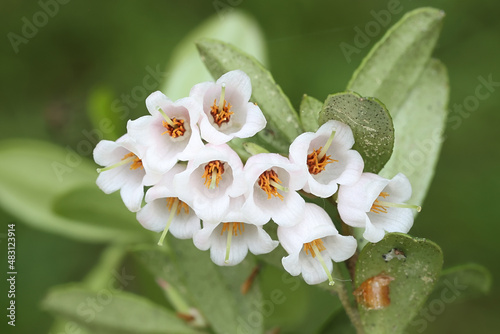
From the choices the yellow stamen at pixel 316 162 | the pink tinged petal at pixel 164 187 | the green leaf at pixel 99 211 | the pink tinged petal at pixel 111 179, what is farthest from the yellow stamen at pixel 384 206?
the green leaf at pixel 99 211

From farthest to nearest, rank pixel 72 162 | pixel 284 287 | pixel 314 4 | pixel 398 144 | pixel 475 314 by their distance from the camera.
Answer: pixel 314 4 < pixel 475 314 < pixel 72 162 < pixel 284 287 < pixel 398 144

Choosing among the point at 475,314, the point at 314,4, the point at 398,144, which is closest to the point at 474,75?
the point at 314,4

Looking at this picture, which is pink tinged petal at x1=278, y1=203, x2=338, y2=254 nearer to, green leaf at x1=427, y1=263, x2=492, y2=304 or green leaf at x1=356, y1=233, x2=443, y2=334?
green leaf at x1=356, y1=233, x2=443, y2=334

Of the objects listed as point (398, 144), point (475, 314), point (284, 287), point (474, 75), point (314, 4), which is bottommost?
point (475, 314)

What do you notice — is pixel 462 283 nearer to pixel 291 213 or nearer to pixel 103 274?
pixel 291 213

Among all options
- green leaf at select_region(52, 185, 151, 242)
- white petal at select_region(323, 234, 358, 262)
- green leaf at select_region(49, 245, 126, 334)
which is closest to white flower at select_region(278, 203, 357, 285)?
white petal at select_region(323, 234, 358, 262)

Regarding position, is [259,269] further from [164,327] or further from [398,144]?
[398,144]

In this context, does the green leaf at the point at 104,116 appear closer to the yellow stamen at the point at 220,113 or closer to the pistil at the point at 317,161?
the yellow stamen at the point at 220,113
